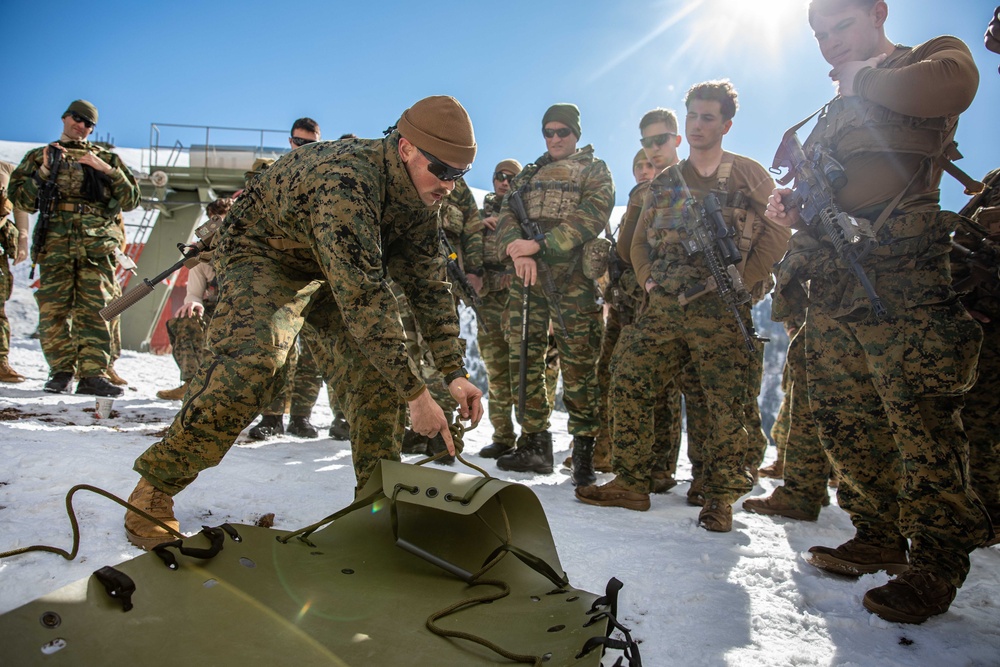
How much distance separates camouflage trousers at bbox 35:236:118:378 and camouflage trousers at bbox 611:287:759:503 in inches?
182

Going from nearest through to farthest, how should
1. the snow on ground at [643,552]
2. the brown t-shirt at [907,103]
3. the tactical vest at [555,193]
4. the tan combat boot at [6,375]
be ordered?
the snow on ground at [643,552] < the brown t-shirt at [907,103] < the tactical vest at [555,193] < the tan combat boot at [6,375]

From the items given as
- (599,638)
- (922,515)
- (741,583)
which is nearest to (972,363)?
(922,515)

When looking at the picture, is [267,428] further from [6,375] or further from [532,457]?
[6,375]

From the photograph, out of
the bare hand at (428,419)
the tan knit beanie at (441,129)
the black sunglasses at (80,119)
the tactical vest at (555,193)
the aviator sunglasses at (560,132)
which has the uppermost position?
the black sunglasses at (80,119)

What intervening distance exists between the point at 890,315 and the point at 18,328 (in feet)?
63.8

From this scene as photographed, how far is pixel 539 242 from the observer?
4.47 meters

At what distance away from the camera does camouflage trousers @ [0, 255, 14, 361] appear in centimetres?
603

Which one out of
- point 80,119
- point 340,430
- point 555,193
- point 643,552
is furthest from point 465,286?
point 80,119

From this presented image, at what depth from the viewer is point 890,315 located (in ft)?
7.62

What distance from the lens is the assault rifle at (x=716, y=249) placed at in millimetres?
3322

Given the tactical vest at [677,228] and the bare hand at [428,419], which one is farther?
the tactical vest at [677,228]

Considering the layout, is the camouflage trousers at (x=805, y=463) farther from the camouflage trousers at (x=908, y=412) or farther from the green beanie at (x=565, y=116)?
the green beanie at (x=565, y=116)

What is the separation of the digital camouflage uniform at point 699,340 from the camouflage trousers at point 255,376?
1405 mm

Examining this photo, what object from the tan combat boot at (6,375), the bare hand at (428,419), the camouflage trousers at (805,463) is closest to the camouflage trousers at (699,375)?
the camouflage trousers at (805,463)
